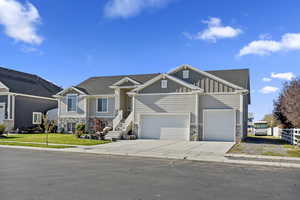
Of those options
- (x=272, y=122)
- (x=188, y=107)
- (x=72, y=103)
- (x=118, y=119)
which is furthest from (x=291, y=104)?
(x=272, y=122)

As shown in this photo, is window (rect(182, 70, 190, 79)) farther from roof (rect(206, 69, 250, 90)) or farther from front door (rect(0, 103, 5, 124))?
front door (rect(0, 103, 5, 124))

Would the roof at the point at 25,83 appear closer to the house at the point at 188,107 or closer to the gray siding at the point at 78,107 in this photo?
the gray siding at the point at 78,107

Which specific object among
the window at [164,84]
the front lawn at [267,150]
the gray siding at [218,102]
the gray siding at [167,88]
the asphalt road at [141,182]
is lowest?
the front lawn at [267,150]

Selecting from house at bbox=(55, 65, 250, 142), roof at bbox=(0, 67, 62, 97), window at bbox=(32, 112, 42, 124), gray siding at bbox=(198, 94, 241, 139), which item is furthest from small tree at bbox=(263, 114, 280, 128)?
roof at bbox=(0, 67, 62, 97)

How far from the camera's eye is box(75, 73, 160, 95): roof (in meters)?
26.8

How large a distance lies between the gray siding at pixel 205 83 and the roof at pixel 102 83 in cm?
621

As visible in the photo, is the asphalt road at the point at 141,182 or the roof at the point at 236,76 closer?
the asphalt road at the point at 141,182

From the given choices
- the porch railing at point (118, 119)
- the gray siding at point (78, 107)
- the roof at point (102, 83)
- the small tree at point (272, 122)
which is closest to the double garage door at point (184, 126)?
the porch railing at point (118, 119)

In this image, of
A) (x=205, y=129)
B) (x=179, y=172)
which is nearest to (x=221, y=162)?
(x=179, y=172)

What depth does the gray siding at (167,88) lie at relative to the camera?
20.6m

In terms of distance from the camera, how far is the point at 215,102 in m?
19.8

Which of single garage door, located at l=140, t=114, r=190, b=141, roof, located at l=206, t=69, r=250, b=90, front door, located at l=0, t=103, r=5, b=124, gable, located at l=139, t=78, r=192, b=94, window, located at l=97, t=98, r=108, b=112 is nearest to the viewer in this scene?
single garage door, located at l=140, t=114, r=190, b=141

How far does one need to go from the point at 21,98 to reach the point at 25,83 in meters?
3.30

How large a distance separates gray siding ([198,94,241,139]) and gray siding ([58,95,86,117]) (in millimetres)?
13226
